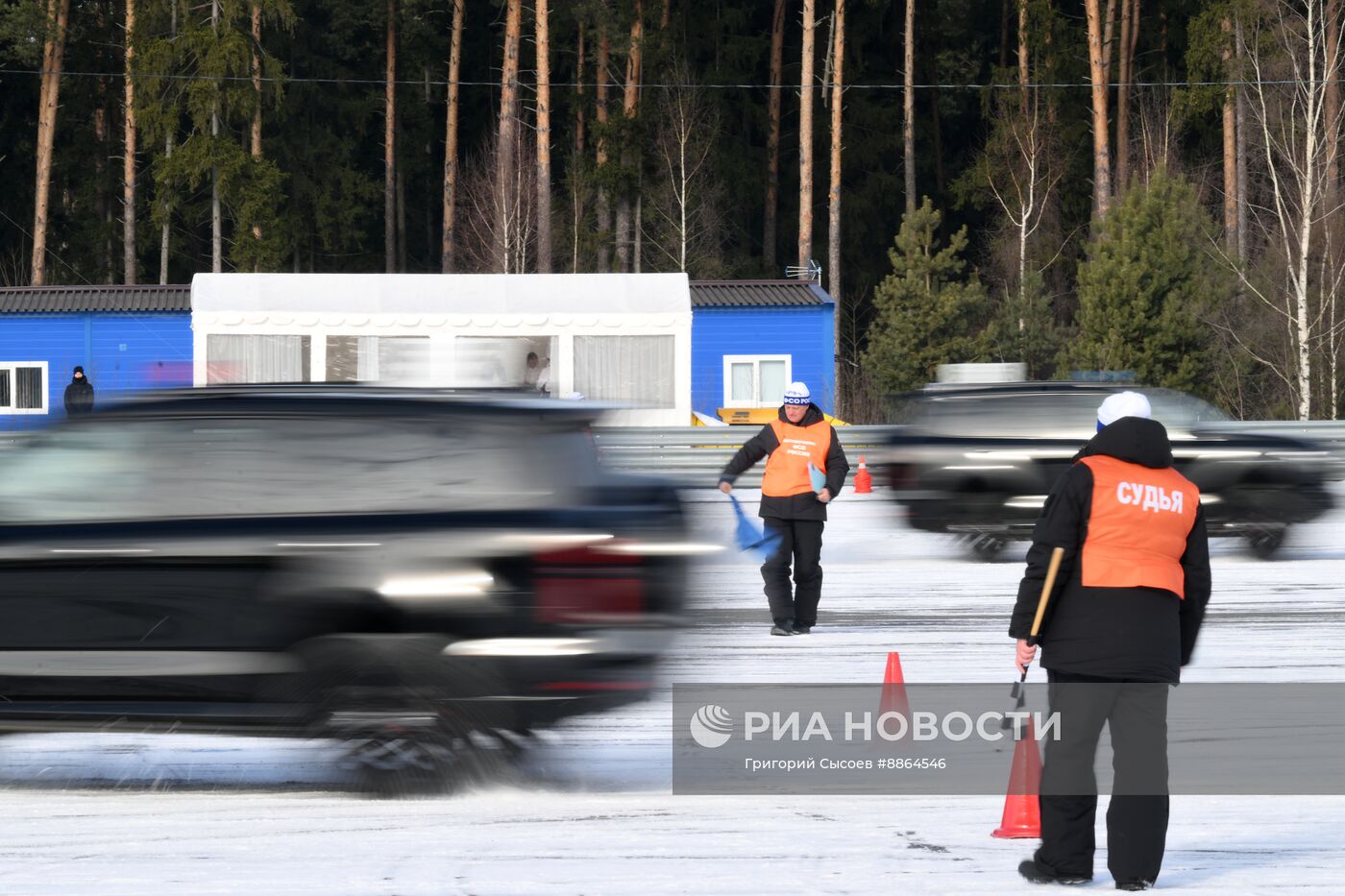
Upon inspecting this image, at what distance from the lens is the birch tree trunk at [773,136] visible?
2343 inches

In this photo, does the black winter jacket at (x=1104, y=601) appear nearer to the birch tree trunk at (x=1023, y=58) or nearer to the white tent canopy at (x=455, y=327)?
the white tent canopy at (x=455, y=327)

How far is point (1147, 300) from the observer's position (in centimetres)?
3572

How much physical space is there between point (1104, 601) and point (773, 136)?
55.5 metres

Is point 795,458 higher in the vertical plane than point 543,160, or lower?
lower

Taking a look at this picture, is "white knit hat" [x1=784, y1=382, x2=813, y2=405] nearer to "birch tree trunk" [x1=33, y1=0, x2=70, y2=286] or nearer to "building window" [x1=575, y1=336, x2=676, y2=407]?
"building window" [x1=575, y1=336, x2=676, y2=407]

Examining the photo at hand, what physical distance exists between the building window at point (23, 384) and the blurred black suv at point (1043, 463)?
24.6 m

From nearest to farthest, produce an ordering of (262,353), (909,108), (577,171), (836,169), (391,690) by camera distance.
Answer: (391,690), (262,353), (836,169), (577,171), (909,108)

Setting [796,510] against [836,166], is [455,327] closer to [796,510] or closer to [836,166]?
[796,510]

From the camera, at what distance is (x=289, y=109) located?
2253 inches

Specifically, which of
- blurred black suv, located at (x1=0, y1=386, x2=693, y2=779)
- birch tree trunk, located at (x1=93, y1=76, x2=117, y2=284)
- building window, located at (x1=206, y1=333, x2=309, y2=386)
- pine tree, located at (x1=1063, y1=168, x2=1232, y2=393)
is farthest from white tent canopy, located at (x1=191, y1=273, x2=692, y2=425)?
birch tree trunk, located at (x1=93, y1=76, x2=117, y2=284)

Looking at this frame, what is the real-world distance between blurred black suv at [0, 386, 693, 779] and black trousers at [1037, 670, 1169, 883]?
6.31ft

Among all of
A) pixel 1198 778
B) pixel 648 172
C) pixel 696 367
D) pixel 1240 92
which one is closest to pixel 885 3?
pixel 648 172

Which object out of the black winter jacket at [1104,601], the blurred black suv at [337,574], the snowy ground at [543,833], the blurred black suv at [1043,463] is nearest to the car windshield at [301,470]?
the blurred black suv at [337,574]

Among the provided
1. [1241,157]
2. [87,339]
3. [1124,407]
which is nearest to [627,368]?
[87,339]
